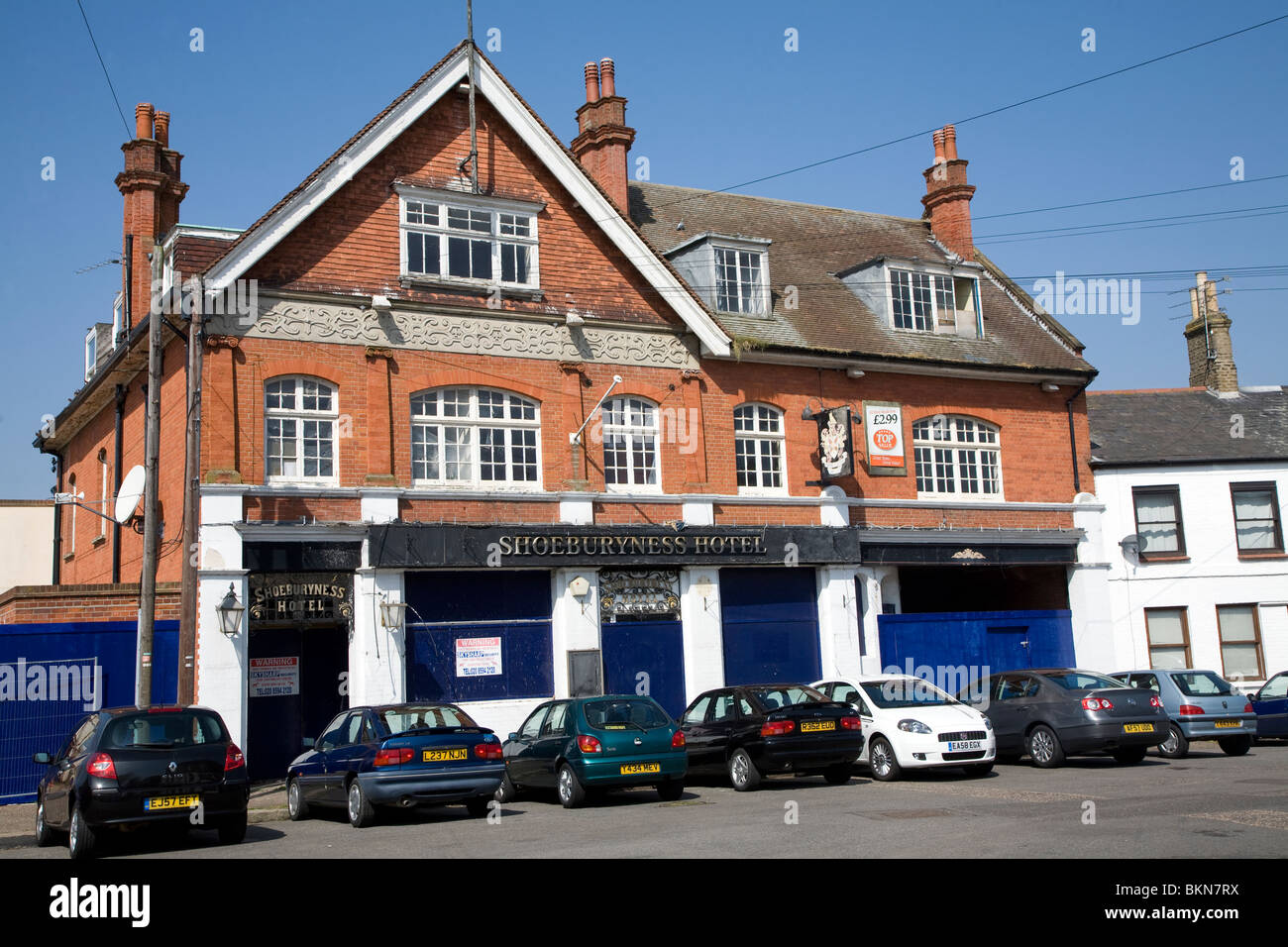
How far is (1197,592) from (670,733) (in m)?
18.4

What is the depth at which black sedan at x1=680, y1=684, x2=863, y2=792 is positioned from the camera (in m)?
16.7

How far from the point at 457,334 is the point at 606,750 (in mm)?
9155

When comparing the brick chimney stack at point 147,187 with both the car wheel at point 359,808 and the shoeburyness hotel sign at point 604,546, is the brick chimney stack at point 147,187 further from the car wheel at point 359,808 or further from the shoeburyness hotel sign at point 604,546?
the car wheel at point 359,808

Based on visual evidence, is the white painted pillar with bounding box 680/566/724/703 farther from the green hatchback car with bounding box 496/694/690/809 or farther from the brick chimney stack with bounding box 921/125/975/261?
the brick chimney stack with bounding box 921/125/975/261

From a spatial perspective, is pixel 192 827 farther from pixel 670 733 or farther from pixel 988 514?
pixel 988 514

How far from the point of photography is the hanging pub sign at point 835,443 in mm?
24562

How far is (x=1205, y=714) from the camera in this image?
2084 centimetres

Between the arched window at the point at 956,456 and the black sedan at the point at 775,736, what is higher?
the arched window at the point at 956,456

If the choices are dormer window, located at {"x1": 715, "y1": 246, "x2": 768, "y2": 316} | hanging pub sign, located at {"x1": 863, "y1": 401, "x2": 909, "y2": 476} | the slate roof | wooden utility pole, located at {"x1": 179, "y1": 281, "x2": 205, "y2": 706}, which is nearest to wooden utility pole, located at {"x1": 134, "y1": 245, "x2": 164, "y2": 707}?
wooden utility pole, located at {"x1": 179, "y1": 281, "x2": 205, "y2": 706}

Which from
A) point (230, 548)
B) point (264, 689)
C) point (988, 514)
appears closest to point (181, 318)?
point (230, 548)

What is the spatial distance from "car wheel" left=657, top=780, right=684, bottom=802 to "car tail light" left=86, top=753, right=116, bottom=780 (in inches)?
268

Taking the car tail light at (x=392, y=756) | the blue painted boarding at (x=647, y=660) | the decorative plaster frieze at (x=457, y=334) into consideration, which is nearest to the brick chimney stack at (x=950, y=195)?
the decorative plaster frieze at (x=457, y=334)

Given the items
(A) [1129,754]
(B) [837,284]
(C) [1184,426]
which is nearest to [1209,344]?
(C) [1184,426]

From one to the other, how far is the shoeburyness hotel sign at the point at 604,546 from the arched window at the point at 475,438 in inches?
42.9
